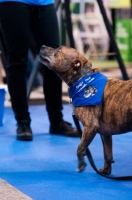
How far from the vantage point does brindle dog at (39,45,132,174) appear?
352cm

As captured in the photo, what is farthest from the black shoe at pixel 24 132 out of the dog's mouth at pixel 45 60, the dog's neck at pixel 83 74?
the dog's neck at pixel 83 74

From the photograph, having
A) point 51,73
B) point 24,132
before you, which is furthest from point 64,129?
point 51,73

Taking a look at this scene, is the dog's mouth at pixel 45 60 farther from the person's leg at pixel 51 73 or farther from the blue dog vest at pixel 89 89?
the person's leg at pixel 51 73

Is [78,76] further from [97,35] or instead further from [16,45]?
[97,35]

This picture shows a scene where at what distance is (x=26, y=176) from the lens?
12.3ft

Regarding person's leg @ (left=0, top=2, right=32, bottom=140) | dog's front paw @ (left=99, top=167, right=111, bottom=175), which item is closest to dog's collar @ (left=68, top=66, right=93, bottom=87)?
dog's front paw @ (left=99, top=167, right=111, bottom=175)

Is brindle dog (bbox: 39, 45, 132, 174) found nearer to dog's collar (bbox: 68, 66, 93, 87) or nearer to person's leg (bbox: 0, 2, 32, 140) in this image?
dog's collar (bbox: 68, 66, 93, 87)

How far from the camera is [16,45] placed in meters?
4.57

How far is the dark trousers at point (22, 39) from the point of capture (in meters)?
4.55

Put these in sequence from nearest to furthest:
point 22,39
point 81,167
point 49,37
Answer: point 81,167 → point 22,39 → point 49,37

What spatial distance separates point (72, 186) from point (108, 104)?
0.52 metres

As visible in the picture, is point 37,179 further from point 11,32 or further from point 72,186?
point 11,32

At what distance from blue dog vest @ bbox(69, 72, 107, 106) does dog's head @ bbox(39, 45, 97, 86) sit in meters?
0.05

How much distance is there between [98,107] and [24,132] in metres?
1.30
